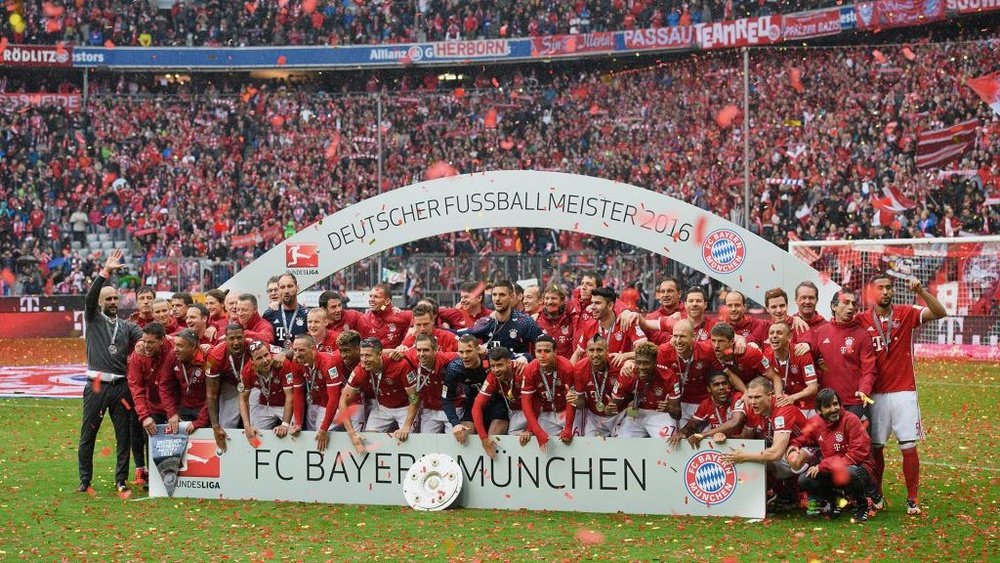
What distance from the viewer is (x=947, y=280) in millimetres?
22688

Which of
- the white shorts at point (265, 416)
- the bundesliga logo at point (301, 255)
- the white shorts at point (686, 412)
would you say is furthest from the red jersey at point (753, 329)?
the bundesliga logo at point (301, 255)

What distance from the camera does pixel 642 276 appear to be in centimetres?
2545

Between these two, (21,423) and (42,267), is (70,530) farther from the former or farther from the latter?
(42,267)

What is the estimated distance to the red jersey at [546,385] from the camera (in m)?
9.70

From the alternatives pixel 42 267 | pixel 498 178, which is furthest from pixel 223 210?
pixel 498 178

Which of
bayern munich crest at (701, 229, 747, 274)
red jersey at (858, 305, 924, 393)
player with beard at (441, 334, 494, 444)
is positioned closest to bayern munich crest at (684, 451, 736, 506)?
red jersey at (858, 305, 924, 393)

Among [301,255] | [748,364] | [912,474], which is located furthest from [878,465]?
[301,255]

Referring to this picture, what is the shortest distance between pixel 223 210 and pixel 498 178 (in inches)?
947

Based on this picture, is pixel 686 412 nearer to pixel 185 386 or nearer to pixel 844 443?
pixel 844 443

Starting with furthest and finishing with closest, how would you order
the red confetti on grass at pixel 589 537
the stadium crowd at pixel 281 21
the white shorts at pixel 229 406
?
the stadium crowd at pixel 281 21, the white shorts at pixel 229 406, the red confetti on grass at pixel 589 537

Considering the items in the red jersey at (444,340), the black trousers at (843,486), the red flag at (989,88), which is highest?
the red flag at (989,88)

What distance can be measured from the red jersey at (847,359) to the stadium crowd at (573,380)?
1cm

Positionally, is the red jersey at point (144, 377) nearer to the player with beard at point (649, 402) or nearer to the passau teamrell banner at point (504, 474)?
the passau teamrell banner at point (504, 474)

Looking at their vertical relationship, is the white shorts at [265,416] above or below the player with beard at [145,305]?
below
